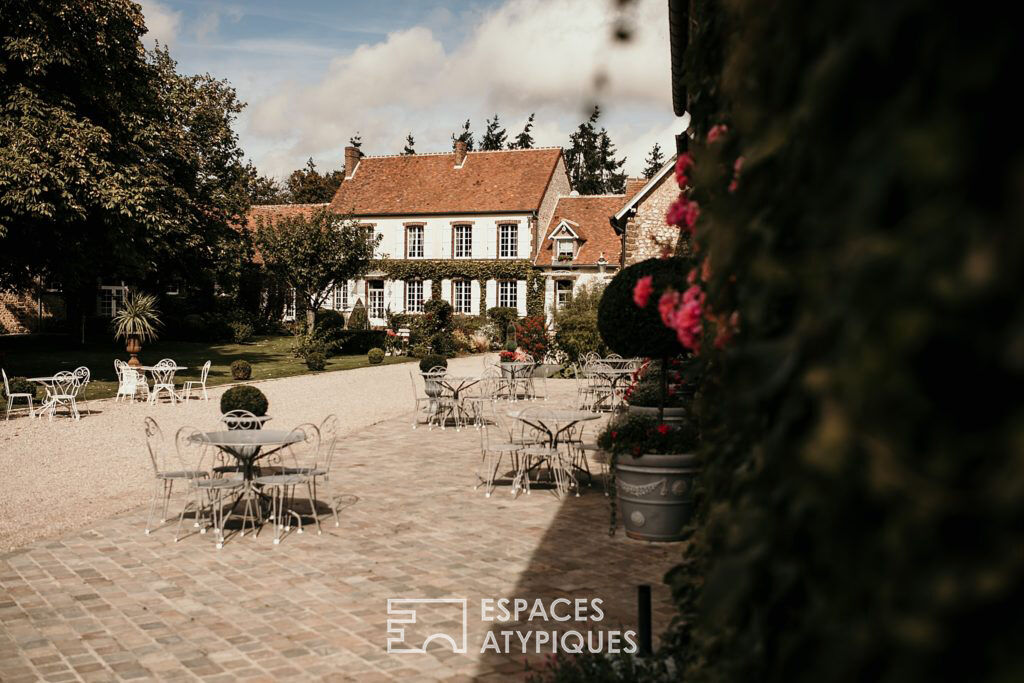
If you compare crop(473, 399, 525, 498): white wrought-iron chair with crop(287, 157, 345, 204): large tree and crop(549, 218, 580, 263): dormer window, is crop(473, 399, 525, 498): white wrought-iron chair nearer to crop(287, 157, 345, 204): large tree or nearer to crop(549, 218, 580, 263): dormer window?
crop(549, 218, 580, 263): dormer window

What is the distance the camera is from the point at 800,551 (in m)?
1.06

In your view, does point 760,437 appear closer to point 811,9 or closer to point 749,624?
point 749,624

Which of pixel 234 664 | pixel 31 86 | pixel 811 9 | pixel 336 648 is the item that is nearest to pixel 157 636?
pixel 234 664

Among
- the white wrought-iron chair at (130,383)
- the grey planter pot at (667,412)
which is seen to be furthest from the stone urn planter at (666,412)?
the white wrought-iron chair at (130,383)

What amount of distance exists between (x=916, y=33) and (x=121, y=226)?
75.3 feet

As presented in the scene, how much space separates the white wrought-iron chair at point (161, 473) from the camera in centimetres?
784

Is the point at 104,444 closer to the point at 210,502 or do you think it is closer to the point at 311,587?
the point at 210,502

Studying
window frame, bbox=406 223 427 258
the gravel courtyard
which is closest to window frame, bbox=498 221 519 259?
window frame, bbox=406 223 427 258

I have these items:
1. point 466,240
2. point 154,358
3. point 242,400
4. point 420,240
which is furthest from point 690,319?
point 420,240

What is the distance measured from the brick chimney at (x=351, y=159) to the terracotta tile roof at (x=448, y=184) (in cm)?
30

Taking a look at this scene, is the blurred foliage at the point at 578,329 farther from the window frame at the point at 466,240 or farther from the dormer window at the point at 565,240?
the window frame at the point at 466,240

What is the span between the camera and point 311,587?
6223 mm

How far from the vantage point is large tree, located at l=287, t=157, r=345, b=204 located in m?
Result: 59.7

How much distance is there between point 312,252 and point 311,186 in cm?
3000
